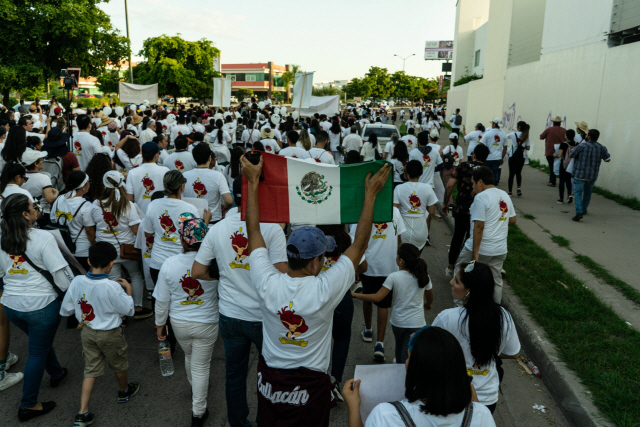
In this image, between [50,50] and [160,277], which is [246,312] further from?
[50,50]

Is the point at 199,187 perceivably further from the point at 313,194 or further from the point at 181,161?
the point at 313,194

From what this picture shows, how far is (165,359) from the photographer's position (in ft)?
13.8

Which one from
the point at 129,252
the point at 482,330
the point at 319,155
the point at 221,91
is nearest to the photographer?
the point at 482,330

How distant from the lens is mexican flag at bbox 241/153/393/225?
9.18ft

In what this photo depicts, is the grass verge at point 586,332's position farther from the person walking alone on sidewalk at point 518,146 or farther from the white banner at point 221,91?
the white banner at point 221,91

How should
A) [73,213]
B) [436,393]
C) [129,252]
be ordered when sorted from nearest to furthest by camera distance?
[436,393] → [73,213] → [129,252]

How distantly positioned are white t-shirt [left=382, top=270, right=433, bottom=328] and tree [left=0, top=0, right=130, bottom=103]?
23997mm

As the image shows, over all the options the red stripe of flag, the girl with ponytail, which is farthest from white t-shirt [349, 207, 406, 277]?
the red stripe of flag

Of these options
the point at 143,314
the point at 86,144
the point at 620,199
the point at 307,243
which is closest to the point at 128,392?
the point at 143,314

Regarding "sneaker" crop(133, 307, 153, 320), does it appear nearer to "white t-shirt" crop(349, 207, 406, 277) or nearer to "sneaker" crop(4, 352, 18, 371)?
"sneaker" crop(4, 352, 18, 371)

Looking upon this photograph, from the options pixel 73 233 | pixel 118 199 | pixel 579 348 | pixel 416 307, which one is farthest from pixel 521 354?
pixel 73 233

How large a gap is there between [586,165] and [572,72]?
260 inches

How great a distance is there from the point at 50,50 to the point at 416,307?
25.9 metres

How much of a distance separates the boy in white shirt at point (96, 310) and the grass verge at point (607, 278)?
602 centimetres
